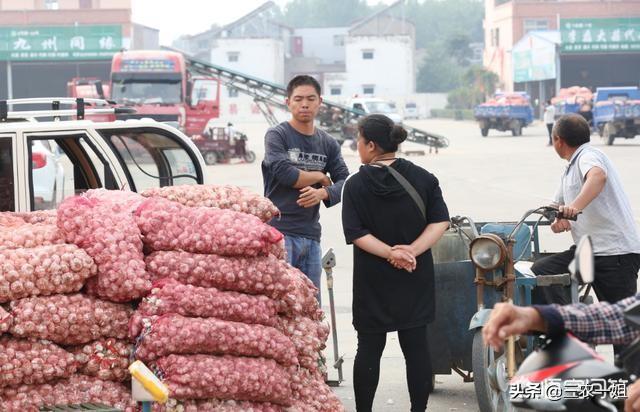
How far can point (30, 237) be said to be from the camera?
5.64m

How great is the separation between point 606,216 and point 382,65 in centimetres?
9700

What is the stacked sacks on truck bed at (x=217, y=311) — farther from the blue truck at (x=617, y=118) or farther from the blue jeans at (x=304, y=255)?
the blue truck at (x=617, y=118)

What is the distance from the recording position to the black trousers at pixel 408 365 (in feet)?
20.7

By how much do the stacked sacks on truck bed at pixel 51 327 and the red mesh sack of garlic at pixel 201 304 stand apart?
0.15 m

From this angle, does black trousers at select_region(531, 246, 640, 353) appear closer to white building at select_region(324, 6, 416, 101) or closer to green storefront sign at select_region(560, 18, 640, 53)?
green storefront sign at select_region(560, 18, 640, 53)

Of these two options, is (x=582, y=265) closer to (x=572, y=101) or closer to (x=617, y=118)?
→ (x=617, y=118)

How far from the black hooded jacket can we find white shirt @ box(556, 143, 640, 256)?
4.00ft

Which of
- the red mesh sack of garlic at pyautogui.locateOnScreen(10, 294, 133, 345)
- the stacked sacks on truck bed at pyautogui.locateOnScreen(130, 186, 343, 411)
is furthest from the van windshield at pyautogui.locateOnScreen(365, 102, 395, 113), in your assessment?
the red mesh sack of garlic at pyautogui.locateOnScreen(10, 294, 133, 345)

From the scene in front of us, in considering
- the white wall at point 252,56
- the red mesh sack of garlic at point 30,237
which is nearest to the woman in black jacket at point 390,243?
the red mesh sack of garlic at point 30,237

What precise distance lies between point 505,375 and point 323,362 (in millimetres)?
979

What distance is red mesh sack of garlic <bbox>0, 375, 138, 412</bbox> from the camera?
5258 millimetres

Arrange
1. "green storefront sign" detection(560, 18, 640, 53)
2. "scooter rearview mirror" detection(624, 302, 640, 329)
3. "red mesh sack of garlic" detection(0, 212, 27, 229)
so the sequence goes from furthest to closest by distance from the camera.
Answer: "green storefront sign" detection(560, 18, 640, 53), "red mesh sack of garlic" detection(0, 212, 27, 229), "scooter rearview mirror" detection(624, 302, 640, 329)

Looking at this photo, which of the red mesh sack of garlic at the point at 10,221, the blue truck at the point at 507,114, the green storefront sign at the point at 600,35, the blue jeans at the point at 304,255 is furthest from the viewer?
the green storefront sign at the point at 600,35

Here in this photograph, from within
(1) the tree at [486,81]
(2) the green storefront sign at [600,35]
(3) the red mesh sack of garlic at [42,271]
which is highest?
(2) the green storefront sign at [600,35]
